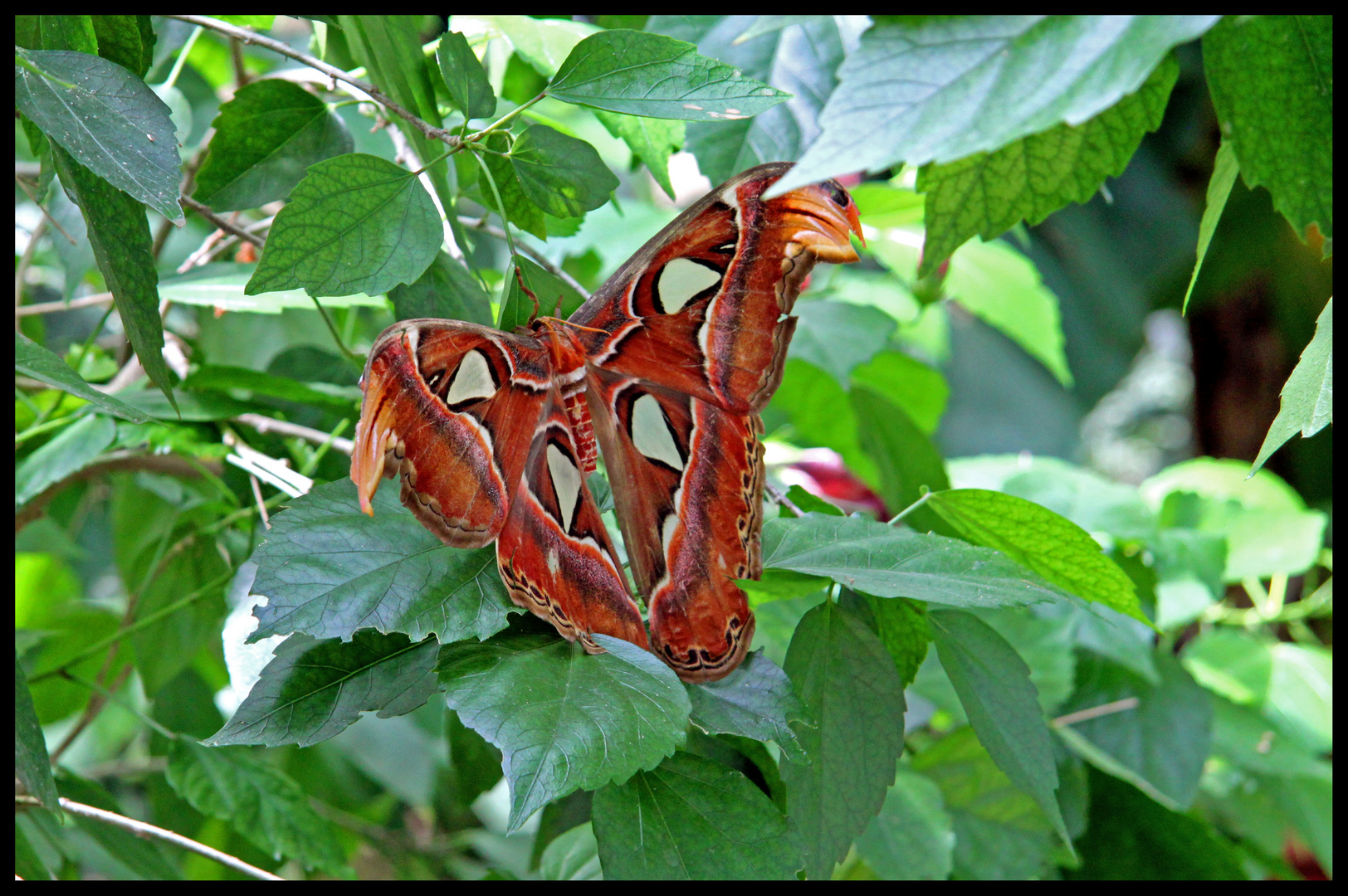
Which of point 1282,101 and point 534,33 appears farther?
point 534,33

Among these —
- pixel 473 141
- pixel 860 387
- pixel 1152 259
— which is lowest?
pixel 1152 259

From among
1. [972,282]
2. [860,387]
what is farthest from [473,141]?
[972,282]

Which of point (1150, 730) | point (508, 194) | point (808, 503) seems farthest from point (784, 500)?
point (1150, 730)

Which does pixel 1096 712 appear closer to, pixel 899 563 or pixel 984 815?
pixel 984 815

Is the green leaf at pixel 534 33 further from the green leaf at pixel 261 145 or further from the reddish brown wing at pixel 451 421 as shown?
the reddish brown wing at pixel 451 421

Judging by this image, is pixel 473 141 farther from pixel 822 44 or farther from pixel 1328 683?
pixel 1328 683

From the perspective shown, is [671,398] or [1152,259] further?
[1152,259]

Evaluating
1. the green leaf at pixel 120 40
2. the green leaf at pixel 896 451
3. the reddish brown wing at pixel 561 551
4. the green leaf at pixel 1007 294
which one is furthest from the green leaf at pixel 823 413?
the green leaf at pixel 120 40
